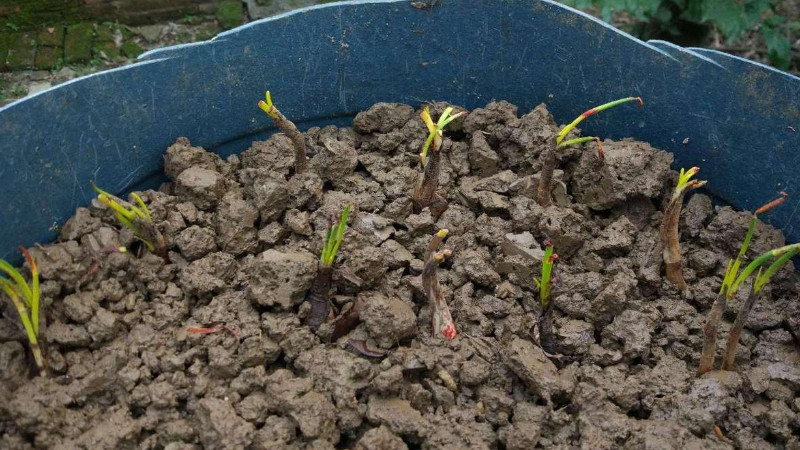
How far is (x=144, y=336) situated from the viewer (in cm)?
144

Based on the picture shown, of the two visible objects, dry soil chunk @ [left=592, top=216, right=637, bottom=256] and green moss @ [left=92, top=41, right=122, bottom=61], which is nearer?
dry soil chunk @ [left=592, top=216, right=637, bottom=256]

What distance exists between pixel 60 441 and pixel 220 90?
0.77m

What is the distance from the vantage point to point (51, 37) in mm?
2305

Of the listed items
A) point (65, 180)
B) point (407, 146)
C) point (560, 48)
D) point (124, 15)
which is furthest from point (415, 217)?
point (124, 15)

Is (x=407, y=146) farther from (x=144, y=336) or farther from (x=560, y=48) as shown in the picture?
(x=144, y=336)

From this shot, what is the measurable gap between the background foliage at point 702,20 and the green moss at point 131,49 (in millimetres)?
1245

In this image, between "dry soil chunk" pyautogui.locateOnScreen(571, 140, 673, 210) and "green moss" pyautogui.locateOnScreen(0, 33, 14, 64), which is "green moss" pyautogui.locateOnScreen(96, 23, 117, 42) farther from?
"dry soil chunk" pyautogui.locateOnScreen(571, 140, 673, 210)

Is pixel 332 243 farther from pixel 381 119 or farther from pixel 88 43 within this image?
pixel 88 43

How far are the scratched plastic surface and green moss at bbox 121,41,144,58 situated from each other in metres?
0.78

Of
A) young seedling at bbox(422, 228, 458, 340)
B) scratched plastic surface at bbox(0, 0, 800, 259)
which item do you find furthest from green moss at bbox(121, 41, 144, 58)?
young seedling at bbox(422, 228, 458, 340)

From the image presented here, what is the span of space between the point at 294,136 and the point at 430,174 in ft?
0.93

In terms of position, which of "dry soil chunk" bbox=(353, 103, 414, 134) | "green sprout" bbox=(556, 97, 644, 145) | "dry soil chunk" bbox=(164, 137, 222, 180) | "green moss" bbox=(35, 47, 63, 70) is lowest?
"green moss" bbox=(35, 47, 63, 70)

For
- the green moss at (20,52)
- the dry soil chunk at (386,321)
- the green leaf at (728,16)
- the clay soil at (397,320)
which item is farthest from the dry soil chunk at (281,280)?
the green leaf at (728,16)

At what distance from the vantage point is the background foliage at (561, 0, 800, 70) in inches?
85.7
